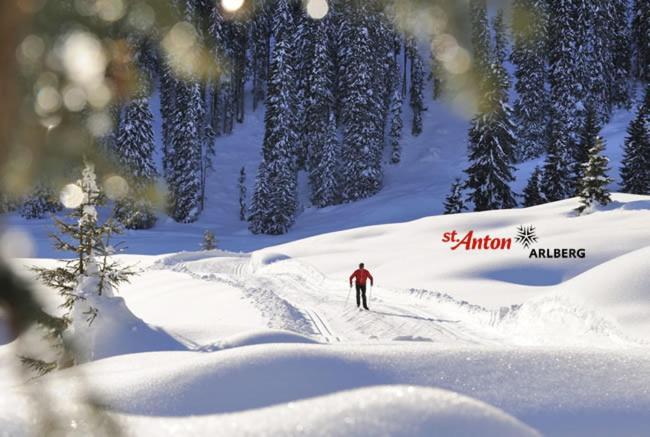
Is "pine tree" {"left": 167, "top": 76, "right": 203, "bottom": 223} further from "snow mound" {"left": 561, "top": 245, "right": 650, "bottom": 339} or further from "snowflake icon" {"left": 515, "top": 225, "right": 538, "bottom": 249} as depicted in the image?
"snow mound" {"left": 561, "top": 245, "right": 650, "bottom": 339}

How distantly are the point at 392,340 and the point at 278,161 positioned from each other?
3649 cm

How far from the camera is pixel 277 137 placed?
153 ft

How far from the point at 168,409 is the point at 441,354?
199 cm

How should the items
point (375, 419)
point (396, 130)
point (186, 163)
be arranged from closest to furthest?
point (375, 419) → point (186, 163) → point (396, 130)

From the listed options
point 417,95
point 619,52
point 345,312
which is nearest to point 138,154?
point 417,95

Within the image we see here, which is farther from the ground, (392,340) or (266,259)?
(266,259)

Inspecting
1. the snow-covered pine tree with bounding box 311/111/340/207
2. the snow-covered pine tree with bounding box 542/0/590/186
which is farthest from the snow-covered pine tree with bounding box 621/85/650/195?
the snow-covered pine tree with bounding box 311/111/340/207

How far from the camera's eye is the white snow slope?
1.97m

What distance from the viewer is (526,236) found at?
1928 cm

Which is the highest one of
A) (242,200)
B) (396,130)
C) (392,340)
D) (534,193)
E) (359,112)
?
(359,112)

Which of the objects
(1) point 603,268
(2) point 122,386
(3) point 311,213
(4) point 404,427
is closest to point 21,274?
(4) point 404,427

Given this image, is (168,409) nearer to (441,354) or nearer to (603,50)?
(441,354)

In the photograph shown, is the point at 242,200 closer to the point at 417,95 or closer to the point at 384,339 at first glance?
the point at 417,95

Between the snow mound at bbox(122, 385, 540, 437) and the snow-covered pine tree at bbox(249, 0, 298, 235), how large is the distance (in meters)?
40.3
